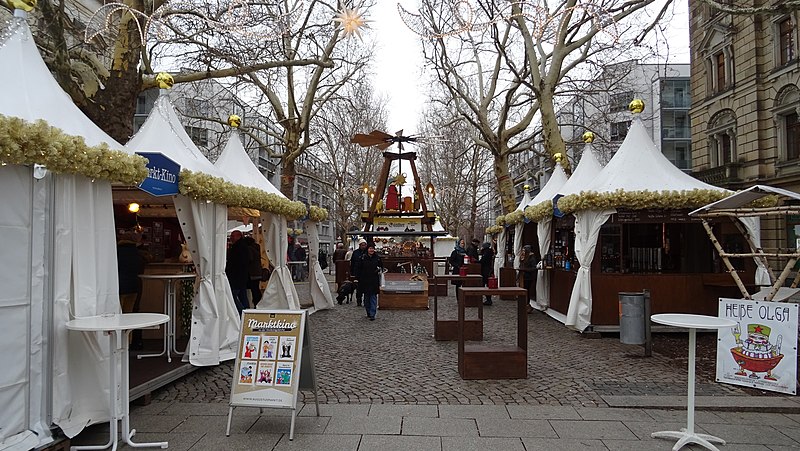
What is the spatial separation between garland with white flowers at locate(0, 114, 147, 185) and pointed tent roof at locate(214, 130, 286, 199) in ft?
16.3

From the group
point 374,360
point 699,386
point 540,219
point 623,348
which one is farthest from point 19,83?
point 540,219

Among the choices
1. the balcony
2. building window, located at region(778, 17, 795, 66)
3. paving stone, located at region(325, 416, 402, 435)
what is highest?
building window, located at region(778, 17, 795, 66)

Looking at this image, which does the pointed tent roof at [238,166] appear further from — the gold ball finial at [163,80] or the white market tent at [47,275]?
the white market tent at [47,275]

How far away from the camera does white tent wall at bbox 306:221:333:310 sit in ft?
47.2

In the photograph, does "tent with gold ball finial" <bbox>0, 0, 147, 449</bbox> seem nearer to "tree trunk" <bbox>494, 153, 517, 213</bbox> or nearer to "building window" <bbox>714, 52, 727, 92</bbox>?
"tree trunk" <bbox>494, 153, 517, 213</bbox>

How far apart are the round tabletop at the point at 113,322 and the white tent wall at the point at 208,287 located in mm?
2544

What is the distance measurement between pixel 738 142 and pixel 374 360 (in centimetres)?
2631

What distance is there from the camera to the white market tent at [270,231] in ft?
35.8

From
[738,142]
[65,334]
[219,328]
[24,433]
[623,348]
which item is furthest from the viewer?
[738,142]

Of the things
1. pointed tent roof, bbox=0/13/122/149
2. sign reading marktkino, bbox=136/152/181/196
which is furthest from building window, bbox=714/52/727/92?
pointed tent roof, bbox=0/13/122/149

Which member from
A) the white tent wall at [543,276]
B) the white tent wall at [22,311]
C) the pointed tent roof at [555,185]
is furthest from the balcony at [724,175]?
the white tent wall at [22,311]

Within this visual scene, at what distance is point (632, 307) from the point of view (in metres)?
8.41

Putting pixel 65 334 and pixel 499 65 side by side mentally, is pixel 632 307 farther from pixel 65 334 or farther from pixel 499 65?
pixel 499 65

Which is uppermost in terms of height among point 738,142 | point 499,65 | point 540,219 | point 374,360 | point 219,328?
point 499,65
